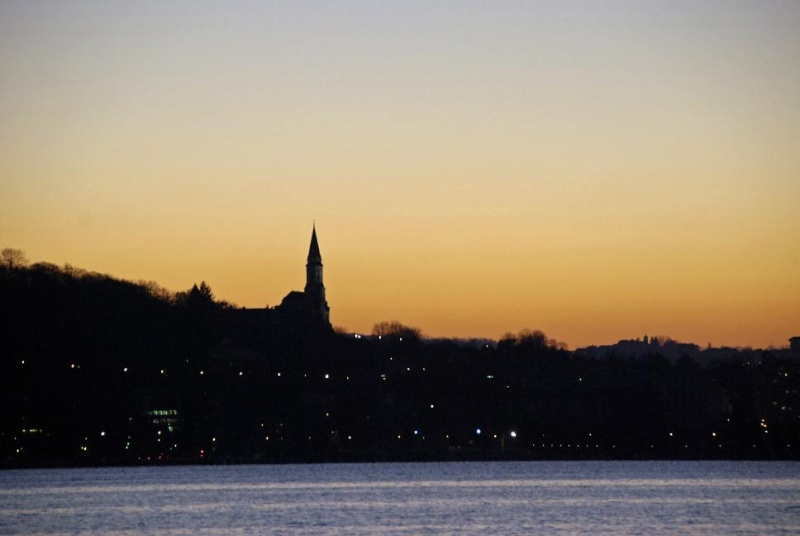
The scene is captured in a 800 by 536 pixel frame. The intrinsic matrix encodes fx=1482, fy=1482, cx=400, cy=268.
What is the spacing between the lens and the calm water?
2726 inches

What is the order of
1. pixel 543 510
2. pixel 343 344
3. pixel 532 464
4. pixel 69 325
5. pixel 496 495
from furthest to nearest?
pixel 343 344 → pixel 532 464 → pixel 69 325 → pixel 496 495 → pixel 543 510

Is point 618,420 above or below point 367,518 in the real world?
above

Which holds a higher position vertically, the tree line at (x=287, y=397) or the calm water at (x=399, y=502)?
the tree line at (x=287, y=397)

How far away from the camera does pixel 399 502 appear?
3484 inches

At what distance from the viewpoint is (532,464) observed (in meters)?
164

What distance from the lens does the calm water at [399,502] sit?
69.2 metres

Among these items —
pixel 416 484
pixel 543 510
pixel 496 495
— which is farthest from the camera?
pixel 416 484

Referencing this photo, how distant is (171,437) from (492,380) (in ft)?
148

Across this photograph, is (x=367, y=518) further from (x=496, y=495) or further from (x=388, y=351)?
(x=388, y=351)

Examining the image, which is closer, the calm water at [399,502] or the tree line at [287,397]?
the calm water at [399,502]

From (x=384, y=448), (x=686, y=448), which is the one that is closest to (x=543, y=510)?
(x=384, y=448)

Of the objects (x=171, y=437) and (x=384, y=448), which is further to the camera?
(x=384, y=448)

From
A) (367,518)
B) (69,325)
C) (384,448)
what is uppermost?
(69,325)

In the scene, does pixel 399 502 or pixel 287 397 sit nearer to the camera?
pixel 399 502
